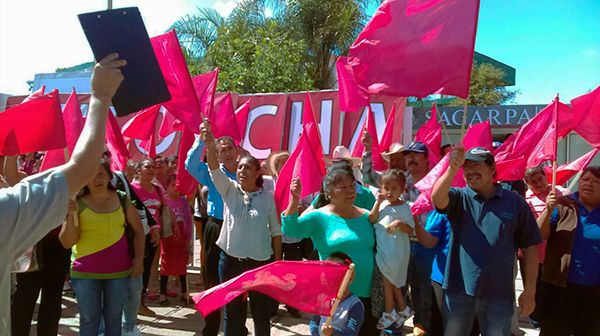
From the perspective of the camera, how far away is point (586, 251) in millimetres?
3914

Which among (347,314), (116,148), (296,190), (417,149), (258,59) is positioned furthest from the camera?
(258,59)

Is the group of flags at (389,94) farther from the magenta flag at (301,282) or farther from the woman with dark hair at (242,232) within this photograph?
the woman with dark hair at (242,232)

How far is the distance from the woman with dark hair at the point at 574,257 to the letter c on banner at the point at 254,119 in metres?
5.84

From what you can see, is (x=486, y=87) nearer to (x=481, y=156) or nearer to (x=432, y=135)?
(x=432, y=135)

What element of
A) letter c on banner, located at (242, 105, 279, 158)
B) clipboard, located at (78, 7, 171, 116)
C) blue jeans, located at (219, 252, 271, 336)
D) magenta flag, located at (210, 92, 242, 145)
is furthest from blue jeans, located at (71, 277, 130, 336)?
letter c on banner, located at (242, 105, 279, 158)

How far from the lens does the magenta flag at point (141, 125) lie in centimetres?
661

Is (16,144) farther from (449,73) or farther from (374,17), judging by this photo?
(449,73)

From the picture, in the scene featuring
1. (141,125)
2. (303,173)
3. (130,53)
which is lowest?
(303,173)

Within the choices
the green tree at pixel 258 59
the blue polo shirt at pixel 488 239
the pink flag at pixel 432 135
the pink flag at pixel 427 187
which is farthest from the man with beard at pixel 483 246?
the green tree at pixel 258 59

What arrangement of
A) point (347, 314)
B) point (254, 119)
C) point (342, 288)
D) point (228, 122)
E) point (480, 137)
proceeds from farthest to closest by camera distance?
point (254, 119) → point (228, 122) → point (480, 137) → point (347, 314) → point (342, 288)

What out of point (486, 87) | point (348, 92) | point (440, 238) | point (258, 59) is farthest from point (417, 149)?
point (486, 87)

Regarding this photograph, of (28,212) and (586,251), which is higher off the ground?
(28,212)

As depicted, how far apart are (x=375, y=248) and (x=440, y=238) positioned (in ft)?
2.05

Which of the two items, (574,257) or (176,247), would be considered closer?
(574,257)
